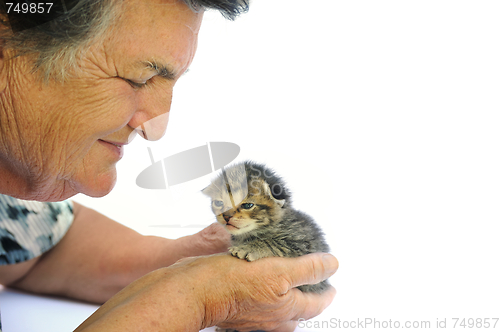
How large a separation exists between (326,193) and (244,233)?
11.0 inches

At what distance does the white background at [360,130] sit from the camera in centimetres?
126

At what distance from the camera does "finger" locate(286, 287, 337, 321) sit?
1146 millimetres

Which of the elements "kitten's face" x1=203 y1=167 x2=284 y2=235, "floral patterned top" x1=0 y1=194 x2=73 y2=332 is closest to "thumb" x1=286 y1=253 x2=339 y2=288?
"kitten's face" x1=203 y1=167 x2=284 y2=235

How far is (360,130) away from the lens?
1571 millimetres

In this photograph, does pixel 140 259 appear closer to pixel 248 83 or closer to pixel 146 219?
pixel 146 219

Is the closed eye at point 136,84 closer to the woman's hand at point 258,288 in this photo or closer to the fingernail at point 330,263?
the woman's hand at point 258,288

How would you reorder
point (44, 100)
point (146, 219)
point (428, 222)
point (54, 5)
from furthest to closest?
point (428, 222) < point (146, 219) < point (44, 100) < point (54, 5)

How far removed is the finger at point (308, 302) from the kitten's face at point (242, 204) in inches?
8.0

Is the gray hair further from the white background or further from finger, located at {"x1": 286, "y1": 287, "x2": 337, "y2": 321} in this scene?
finger, located at {"x1": 286, "y1": 287, "x2": 337, "y2": 321}

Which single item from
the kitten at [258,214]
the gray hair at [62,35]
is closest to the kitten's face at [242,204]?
the kitten at [258,214]

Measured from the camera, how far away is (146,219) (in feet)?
4.78

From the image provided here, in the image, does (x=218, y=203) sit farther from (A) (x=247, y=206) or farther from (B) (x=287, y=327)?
(B) (x=287, y=327)

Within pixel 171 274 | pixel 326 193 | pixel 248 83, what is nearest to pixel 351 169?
pixel 326 193

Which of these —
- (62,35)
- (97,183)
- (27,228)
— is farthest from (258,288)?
(27,228)
